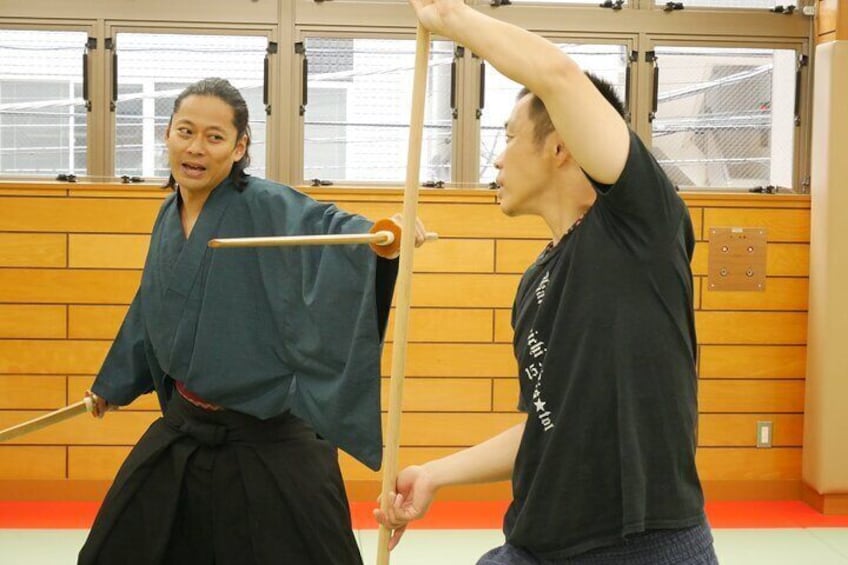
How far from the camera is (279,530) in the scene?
2676 millimetres

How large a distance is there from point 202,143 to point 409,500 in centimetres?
135

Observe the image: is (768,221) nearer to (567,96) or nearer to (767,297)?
(767,297)

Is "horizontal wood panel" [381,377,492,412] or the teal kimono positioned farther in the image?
"horizontal wood panel" [381,377,492,412]

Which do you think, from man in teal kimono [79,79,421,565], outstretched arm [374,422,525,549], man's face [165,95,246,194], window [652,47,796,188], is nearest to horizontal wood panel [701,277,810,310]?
window [652,47,796,188]

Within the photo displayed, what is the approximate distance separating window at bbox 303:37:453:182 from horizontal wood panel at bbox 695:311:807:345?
5.07 feet

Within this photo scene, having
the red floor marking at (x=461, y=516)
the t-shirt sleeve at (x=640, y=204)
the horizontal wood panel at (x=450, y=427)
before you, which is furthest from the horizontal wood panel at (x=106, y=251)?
the t-shirt sleeve at (x=640, y=204)

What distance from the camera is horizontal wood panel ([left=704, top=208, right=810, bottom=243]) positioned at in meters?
5.14

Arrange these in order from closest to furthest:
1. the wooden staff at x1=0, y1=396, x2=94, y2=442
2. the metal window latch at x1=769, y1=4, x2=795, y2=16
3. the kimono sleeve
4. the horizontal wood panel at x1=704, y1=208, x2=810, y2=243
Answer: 1. the wooden staff at x1=0, y1=396, x2=94, y2=442
2. the kimono sleeve
3. the horizontal wood panel at x1=704, y1=208, x2=810, y2=243
4. the metal window latch at x1=769, y1=4, x2=795, y2=16

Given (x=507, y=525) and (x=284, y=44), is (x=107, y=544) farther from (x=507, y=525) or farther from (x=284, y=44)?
(x=284, y=44)

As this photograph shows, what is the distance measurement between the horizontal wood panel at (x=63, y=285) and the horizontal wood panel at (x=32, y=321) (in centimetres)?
3

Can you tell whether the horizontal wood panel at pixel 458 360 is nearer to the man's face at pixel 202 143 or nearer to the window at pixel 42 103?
the window at pixel 42 103

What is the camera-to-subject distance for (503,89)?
517cm

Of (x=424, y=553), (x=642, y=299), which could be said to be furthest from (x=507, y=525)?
(x=424, y=553)

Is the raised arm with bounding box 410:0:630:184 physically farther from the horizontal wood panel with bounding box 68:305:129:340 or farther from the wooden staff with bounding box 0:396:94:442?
the horizontal wood panel with bounding box 68:305:129:340
